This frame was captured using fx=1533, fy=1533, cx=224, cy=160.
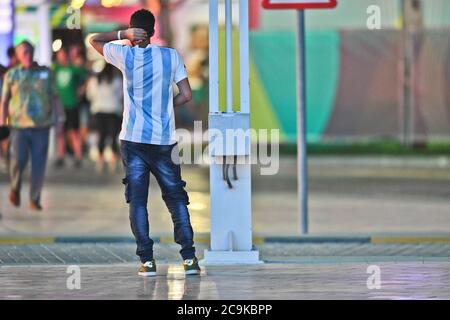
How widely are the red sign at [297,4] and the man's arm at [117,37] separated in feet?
9.55

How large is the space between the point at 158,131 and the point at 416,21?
1764cm

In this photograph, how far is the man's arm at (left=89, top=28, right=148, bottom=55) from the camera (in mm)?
11484

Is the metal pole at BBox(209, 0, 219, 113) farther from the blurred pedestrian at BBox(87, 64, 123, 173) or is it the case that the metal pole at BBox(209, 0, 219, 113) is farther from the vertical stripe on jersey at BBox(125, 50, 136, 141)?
the blurred pedestrian at BBox(87, 64, 123, 173)

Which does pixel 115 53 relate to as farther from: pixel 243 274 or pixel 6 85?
pixel 6 85

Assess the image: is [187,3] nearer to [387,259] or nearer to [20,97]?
[20,97]

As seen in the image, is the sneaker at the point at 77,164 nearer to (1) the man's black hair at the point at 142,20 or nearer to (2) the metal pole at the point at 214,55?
(2) the metal pole at the point at 214,55

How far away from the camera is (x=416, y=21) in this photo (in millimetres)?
28516

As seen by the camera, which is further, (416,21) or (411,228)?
(416,21)

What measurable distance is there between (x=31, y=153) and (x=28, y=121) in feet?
1.26

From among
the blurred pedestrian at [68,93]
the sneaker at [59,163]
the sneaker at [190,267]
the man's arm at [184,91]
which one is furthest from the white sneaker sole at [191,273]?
the blurred pedestrian at [68,93]

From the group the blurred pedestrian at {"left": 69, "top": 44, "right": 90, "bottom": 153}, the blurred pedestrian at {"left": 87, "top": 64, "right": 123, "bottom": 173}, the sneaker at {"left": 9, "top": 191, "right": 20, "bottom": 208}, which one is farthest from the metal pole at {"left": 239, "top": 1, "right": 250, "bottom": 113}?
the blurred pedestrian at {"left": 69, "top": 44, "right": 90, "bottom": 153}
